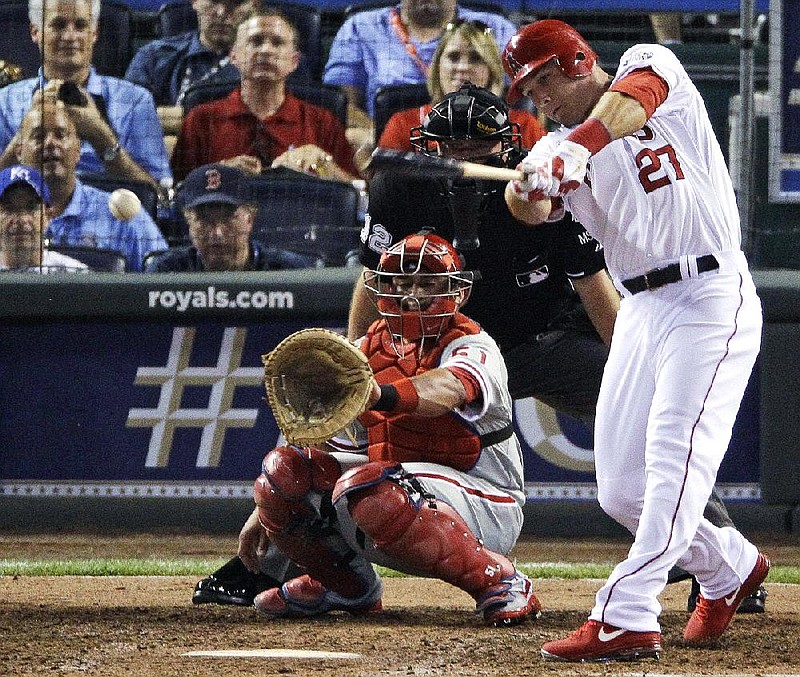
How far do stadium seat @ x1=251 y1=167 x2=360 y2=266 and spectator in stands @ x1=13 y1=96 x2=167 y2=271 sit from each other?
0.51 metres

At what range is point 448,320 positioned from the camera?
388cm

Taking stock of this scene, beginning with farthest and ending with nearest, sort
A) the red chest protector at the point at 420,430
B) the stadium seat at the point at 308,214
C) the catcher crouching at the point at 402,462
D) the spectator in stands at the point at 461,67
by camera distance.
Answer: the stadium seat at the point at 308,214 < the spectator in stands at the point at 461,67 < the red chest protector at the point at 420,430 < the catcher crouching at the point at 402,462

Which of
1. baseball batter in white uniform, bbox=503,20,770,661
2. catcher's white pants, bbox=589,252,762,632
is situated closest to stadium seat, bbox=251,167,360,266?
baseball batter in white uniform, bbox=503,20,770,661

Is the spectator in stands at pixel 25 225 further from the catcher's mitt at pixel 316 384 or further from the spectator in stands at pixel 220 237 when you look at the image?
the catcher's mitt at pixel 316 384

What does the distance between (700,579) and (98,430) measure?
3.60 m

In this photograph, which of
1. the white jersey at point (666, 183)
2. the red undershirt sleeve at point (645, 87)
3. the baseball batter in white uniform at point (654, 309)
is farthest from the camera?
the white jersey at point (666, 183)

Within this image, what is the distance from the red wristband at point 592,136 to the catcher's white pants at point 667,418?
0.48m

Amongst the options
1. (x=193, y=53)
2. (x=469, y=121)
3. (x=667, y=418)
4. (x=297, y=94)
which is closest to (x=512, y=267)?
(x=469, y=121)

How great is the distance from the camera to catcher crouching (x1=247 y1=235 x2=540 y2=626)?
3564 mm

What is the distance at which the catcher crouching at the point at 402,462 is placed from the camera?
11.7 feet

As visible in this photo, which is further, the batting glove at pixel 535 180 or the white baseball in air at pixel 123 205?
the white baseball in air at pixel 123 205

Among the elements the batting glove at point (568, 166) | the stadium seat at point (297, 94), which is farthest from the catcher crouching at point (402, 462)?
the stadium seat at point (297, 94)

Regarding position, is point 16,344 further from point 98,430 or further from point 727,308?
point 727,308

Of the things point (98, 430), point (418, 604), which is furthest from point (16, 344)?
point (418, 604)
